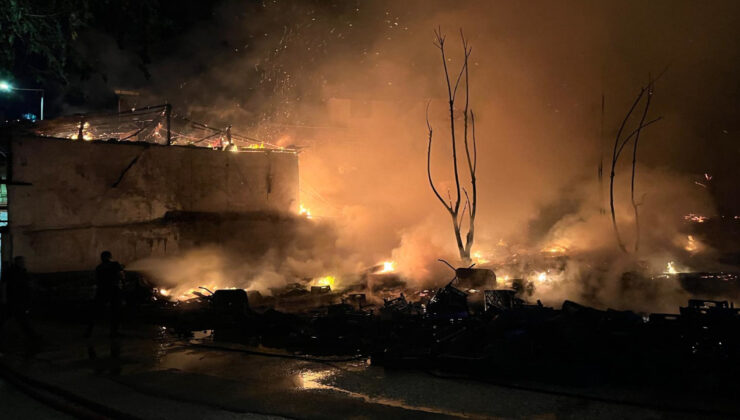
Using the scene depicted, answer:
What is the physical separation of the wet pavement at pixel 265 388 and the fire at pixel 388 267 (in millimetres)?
8634

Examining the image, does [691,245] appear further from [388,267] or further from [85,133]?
[85,133]

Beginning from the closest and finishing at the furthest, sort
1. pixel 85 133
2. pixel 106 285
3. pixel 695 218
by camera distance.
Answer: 1. pixel 106 285
2. pixel 85 133
3. pixel 695 218

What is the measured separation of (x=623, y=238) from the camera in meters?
18.1

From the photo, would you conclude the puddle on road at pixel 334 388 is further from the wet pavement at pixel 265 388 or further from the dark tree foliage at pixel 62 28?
the dark tree foliage at pixel 62 28

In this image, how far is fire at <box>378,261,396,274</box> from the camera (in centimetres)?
1505

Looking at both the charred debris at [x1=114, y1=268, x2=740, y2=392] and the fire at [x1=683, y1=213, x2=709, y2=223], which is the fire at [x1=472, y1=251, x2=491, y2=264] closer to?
the charred debris at [x1=114, y1=268, x2=740, y2=392]

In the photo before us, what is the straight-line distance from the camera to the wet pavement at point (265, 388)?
3936mm

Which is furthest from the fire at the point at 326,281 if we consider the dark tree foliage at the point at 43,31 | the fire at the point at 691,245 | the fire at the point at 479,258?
the fire at the point at 691,245

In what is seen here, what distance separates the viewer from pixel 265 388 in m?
4.62

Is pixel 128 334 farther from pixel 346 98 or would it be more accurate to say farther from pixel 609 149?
pixel 609 149

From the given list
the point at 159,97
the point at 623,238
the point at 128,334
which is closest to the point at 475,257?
the point at 623,238

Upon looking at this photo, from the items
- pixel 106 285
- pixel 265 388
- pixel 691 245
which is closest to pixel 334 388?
pixel 265 388

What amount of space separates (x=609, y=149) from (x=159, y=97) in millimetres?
23197

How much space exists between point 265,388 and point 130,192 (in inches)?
408
